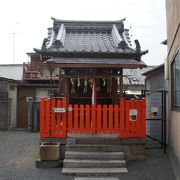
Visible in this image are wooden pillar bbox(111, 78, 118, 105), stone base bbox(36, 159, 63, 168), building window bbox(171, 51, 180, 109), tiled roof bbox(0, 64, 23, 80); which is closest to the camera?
building window bbox(171, 51, 180, 109)

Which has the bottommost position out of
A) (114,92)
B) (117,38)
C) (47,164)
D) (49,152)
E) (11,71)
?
(47,164)

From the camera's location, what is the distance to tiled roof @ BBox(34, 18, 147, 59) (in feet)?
37.9

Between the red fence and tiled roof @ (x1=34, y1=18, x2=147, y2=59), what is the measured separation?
2.52m

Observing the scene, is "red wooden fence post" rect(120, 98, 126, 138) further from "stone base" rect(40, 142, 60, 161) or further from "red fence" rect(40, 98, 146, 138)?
"stone base" rect(40, 142, 60, 161)

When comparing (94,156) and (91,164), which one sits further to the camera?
(94,156)

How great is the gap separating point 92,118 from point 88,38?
17.7 ft

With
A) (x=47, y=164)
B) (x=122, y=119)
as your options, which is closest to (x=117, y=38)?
(x=122, y=119)

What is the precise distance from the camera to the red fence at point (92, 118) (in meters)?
9.70

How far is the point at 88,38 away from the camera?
46.0ft

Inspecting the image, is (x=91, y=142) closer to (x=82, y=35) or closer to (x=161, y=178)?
(x=161, y=178)

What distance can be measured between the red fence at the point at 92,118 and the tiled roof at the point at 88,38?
252 cm

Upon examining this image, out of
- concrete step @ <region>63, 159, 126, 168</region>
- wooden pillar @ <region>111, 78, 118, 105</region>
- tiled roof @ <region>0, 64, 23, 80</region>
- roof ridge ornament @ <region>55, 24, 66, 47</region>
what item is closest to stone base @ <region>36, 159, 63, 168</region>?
concrete step @ <region>63, 159, 126, 168</region>

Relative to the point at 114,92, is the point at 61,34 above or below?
above

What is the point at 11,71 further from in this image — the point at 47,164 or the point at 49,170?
the point at 49,170
